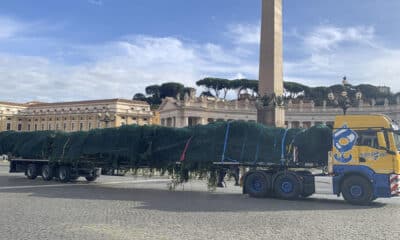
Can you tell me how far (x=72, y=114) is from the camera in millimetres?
114688

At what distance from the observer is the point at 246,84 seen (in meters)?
110

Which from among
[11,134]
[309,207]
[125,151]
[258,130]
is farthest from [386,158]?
[11,134]

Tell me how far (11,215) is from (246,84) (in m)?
102

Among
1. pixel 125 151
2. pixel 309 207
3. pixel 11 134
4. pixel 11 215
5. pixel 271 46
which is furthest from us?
pixel 271 46

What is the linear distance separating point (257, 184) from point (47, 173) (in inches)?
478

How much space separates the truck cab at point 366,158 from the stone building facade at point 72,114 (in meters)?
90.4

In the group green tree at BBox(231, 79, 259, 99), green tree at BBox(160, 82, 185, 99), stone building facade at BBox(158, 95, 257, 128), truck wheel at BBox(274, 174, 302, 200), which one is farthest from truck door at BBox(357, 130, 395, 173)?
green tree at BBox(160, 82, 185, 99)

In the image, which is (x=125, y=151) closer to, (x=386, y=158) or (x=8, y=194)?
(x=8, y=194)

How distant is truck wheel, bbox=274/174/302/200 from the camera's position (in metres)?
14.2

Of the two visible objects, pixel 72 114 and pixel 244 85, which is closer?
pixel 244 85

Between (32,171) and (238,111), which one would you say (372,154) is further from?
(238,111)

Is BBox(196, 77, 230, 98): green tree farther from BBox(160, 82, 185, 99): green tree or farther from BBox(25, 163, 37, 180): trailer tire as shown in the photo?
BBox(25, 163, 37, 180): trailer tire

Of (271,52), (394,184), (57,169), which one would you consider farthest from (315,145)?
(271,52)

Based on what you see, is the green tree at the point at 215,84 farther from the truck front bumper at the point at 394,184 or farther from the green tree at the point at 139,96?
the truck front bumper at the point at 394,184
